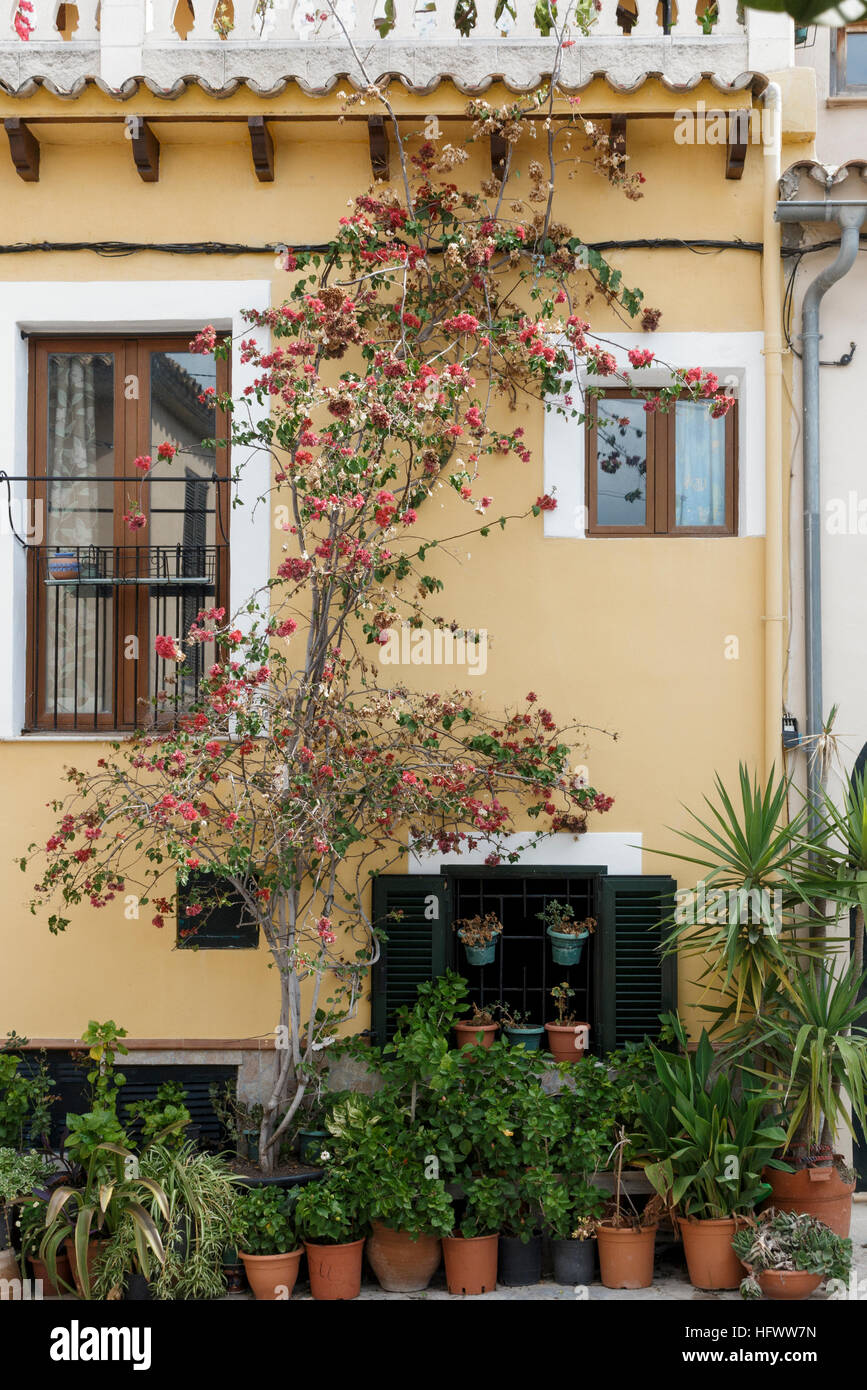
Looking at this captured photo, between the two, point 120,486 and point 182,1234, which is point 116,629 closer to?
point 120,486

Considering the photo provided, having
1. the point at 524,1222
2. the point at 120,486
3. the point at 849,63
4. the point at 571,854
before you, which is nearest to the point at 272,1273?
the point at 524,1222

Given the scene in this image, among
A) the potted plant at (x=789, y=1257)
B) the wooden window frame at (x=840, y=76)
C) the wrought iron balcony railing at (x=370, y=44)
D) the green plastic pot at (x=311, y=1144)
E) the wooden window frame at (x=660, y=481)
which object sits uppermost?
the wooden window frame at (x=840, y=76)

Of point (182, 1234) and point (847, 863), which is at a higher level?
Answer: point (847, 863)

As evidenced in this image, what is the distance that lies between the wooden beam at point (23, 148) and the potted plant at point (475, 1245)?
5.36 m

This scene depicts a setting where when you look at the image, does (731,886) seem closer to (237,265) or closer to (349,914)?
(349,914)

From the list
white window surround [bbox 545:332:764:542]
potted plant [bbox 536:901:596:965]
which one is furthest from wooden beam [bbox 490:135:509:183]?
potted plant [bbox 536:901:596:965]

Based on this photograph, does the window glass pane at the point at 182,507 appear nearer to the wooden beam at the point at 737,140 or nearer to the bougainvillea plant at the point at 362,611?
the bougainvillea plant at the point at 362,611

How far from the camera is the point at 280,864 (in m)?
5.70

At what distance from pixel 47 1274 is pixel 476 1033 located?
2164 mm

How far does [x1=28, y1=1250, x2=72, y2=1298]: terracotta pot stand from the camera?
5.37 m

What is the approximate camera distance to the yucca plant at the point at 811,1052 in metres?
5.55

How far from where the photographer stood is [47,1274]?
5367mm

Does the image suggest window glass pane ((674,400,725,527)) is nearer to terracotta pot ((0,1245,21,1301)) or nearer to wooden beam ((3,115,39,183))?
wooden beam ((3,115,39,183))

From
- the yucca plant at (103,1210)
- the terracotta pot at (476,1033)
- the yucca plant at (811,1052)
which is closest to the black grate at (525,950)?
the terracotta pot at (476,1033)
